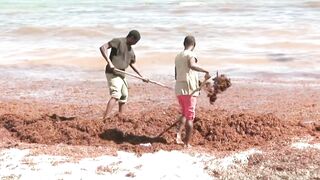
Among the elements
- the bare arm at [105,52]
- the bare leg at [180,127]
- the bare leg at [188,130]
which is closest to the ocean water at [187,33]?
the bare arm at [105,52]

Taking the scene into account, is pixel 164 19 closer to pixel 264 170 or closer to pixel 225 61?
pixel 225 61

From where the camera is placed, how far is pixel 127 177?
282 inches

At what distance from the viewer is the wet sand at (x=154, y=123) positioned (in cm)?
832

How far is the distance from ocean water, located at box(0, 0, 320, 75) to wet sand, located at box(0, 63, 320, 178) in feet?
14.1

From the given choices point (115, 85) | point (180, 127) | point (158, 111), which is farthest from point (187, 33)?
point (180, 127)

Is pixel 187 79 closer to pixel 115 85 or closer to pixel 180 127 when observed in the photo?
pixel 180 127

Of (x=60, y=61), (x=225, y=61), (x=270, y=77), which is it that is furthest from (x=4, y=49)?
(x=270, y=77)

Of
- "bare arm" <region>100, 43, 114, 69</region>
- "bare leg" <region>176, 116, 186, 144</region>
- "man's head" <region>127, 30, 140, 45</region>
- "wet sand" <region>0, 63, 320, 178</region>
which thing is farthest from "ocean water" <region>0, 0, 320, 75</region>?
"bare leg" <region>176, 116, 186, 144</region>

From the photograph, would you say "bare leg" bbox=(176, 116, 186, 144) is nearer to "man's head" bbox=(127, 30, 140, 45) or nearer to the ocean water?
"man's head" bbox=(127, 30, 140, 45)

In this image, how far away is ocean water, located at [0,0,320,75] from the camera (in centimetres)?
1880

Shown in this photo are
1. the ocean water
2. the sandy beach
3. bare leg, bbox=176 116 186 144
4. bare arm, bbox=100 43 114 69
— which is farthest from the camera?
the ocean water

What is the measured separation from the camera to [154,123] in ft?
30.5

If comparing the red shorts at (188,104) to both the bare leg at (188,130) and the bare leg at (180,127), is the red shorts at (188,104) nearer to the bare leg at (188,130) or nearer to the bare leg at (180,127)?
the bare leg at (188,130)

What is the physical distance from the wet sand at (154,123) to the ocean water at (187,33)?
4.30 m
